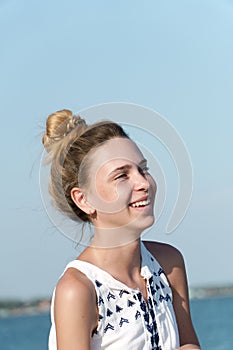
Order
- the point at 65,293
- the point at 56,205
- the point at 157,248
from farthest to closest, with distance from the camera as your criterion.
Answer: the point at 157,248 → the point at 56,205 → the point at 65,293

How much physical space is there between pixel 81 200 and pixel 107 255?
179 millimetres

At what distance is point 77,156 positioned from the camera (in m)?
2.63

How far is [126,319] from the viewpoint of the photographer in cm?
258

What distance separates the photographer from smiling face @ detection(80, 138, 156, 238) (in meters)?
2.50

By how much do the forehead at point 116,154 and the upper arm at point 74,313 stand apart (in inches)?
13.0

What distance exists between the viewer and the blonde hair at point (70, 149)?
263 centimetres

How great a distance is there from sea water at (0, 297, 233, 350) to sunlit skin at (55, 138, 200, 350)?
23121 millimetres

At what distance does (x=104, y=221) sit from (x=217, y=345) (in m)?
24.9

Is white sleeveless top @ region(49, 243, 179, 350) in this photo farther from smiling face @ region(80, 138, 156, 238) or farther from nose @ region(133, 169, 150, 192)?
nose @ region(133, 169, 150, 192)

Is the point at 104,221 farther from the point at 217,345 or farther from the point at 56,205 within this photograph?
the point at 217,345

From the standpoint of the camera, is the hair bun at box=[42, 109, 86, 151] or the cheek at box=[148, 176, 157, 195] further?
the hair bun at box=[42, 109, 86, 151]

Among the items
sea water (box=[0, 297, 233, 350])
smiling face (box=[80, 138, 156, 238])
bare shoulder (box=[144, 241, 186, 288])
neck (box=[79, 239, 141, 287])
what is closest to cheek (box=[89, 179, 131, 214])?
smiling face (box=[80, 138, 156, 238])

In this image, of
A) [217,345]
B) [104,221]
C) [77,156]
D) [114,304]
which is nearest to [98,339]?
[114,304]

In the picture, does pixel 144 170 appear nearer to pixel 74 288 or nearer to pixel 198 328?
pixel 74 288
